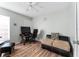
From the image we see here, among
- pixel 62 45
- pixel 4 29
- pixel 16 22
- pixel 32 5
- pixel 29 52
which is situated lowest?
pixel 29 52

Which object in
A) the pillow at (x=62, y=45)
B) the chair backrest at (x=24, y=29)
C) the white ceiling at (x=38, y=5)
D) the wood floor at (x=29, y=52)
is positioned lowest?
the wood floor at (x=29, y=52)

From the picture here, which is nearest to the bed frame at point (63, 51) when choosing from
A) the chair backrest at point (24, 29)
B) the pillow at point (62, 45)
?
the pillow at point (62, 45)

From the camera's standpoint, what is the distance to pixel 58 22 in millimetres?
1268

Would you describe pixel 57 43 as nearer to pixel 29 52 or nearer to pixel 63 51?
pixel 63 51

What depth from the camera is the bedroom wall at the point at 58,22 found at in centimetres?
122

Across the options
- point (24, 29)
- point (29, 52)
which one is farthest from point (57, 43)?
point (24, 29)

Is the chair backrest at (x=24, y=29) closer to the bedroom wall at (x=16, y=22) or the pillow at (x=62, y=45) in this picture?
the bedroom wall at (x=16, y=22)

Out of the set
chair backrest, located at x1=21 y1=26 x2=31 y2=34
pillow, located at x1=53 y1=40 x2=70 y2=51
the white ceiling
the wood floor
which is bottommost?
the wood floor

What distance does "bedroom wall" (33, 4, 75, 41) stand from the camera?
47.9 inches

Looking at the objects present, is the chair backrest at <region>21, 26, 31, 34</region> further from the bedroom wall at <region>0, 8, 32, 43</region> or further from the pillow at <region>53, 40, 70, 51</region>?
the pillow at <region>53, 40, 70, 51</region>

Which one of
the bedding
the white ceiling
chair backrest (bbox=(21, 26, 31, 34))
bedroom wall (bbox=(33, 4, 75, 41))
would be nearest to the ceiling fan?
the white ceiling

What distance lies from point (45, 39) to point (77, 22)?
1.86 feet

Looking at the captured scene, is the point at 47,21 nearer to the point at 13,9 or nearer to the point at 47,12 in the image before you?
the point at 47,12

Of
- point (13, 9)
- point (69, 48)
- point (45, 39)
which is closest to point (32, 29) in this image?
point (45, 39)
